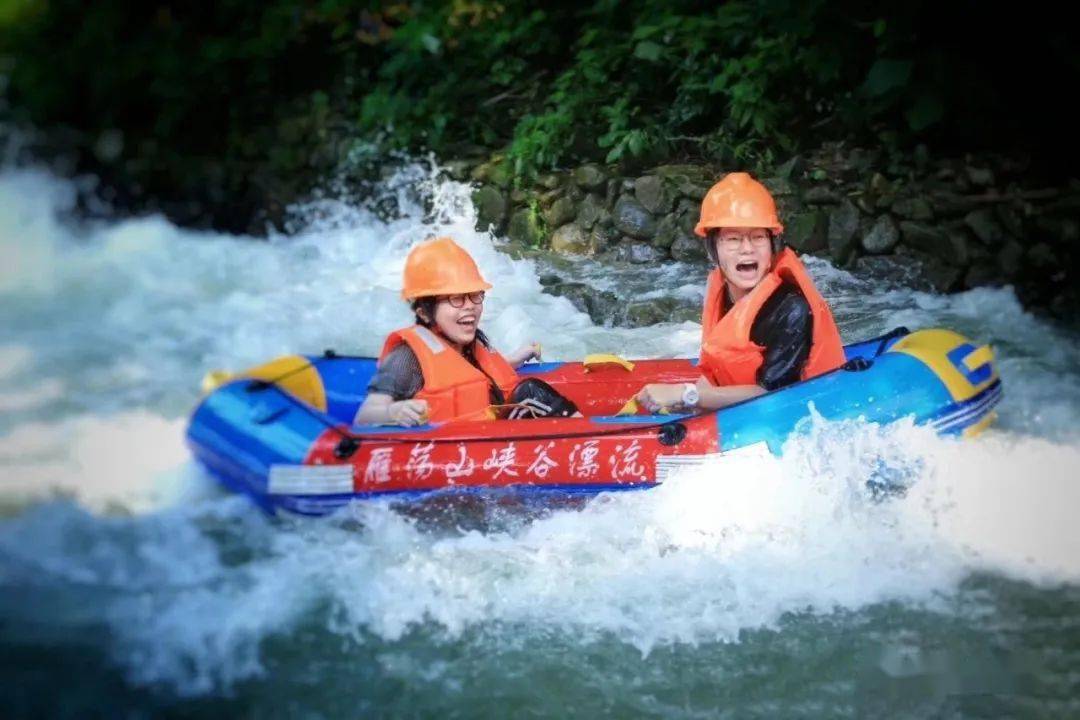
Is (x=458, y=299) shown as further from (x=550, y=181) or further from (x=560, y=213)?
(x=550, y=181)

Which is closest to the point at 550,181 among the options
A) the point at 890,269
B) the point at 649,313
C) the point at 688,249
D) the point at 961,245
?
the point at 688,249

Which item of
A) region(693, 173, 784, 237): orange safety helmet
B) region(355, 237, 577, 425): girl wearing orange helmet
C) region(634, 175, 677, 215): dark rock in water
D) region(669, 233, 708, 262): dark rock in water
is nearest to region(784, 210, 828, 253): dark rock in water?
region(669, 233, 708, 262): dark rock in water

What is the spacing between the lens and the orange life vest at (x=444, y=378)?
4.32 m

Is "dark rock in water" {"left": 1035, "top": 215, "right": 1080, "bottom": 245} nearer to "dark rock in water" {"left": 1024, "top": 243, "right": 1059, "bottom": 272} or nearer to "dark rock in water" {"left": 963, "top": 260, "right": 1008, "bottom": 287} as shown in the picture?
"dark rock in water" {"left": 1024, "top": 243, "right": 1059, "bottom": 272}

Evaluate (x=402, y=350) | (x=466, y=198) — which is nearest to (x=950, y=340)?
(x=402, y=350)

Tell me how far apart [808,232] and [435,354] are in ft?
12.4

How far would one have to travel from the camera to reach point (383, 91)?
9.80m

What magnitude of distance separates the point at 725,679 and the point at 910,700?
57 cm

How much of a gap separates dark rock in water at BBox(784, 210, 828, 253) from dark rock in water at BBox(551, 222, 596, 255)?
148 centimetres

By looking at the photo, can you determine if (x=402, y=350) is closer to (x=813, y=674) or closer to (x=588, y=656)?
(x=588, y=656)

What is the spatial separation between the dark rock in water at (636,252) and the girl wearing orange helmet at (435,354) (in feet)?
11.2

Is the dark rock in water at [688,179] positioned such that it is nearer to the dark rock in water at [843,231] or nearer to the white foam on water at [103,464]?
the dark rock in water at [843,231]

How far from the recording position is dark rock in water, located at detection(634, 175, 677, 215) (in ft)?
25.4

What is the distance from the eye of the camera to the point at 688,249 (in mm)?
7648
